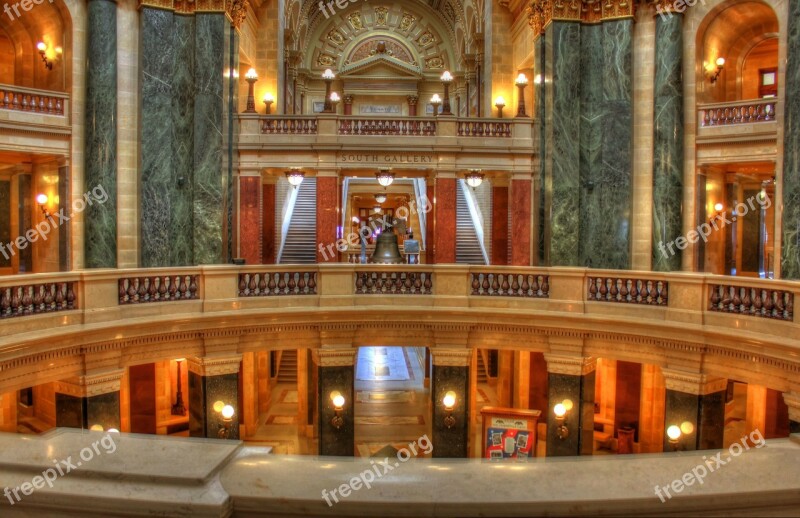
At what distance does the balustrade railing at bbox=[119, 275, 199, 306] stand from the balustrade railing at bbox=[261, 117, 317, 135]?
728 cm

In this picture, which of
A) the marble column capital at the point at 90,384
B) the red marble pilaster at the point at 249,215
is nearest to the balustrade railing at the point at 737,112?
the red marble pilaster at the point at 249,215

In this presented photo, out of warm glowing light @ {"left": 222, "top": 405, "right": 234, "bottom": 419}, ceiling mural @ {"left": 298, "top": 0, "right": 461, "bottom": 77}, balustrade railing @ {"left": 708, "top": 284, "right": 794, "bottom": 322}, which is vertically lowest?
warm glowing light @ {"left": 222, "top": 405, "right": 234, "bottom": 419}

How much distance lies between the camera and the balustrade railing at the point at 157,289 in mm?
10352

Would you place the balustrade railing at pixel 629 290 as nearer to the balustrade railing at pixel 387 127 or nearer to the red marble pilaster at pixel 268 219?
the balustrade railing at pixel 387 127

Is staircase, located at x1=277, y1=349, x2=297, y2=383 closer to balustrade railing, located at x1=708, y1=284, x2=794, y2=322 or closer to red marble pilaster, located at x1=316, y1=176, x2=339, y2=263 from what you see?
red marble pilaster, located at x1=316, y1=176, x2=339, y2=263

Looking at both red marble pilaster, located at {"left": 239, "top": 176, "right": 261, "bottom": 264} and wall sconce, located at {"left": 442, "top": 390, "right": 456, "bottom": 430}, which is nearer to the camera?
wall sconce, located at {"left": 442, "top": 390, "right": 456, "bottom": 430}

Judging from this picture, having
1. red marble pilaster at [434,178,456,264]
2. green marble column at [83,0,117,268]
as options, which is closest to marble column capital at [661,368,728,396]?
red marble pilaster at [434,178,456,264]

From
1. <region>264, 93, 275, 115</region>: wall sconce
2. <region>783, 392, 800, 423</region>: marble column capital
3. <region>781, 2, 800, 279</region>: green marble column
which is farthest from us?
<region>264, 93, 275, 115</region>: wall sconce

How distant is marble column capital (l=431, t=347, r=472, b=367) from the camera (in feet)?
39.9

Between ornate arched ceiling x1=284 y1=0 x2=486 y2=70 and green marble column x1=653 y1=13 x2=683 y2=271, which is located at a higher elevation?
ornate arched ceiling x1=284 y1=0 x2=486 y2=70

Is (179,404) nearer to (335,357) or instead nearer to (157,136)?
(335,357)

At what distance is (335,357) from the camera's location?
39.8 ft

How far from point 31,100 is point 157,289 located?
21.6ft

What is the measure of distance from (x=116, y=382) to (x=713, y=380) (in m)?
10.2
